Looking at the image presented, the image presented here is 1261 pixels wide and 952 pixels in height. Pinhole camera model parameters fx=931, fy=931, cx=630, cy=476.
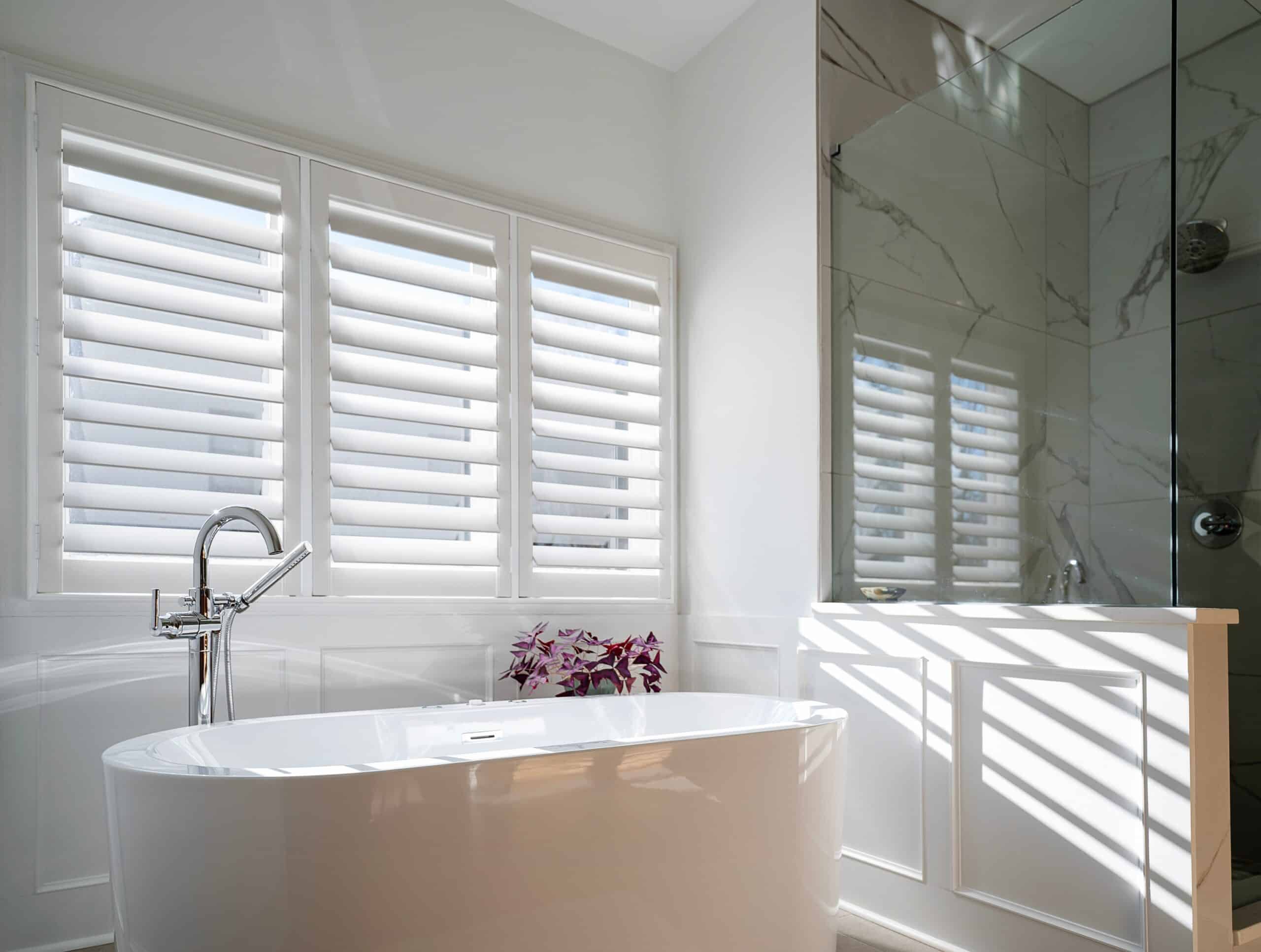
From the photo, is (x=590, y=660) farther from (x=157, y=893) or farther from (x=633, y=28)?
(x=633, y=28)

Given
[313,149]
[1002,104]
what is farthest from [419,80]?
[1002,104]

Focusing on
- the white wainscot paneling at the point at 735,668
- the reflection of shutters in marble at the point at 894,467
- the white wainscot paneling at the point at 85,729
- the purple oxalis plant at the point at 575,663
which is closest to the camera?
the white wainscot paneling at the point at 85,729

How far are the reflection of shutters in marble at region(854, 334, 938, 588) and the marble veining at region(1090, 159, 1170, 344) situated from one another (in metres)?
0.49

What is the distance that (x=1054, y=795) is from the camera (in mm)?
1998

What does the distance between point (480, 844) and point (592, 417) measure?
176 centimetres

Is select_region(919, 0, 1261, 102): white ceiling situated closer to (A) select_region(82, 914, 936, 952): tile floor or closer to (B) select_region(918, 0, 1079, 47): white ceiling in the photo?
(B) select_region(918, 0, 1079, 47): white ceiling

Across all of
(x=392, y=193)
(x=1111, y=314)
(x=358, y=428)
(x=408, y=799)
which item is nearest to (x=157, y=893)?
(x=408, y=799)

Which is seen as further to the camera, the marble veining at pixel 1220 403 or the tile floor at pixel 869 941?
the tile floor at pixel 869 941

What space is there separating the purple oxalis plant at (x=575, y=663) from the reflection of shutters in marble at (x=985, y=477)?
0.98 m

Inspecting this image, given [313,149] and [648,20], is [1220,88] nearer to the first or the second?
[648,20]

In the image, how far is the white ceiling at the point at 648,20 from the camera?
2990 mm

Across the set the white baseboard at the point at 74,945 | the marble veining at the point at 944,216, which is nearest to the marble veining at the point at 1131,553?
the marble veining at the point at 944,216

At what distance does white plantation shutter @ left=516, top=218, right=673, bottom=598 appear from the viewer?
9.53 feet

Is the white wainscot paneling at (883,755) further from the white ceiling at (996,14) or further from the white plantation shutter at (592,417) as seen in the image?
the white ceiling at (996,14)
